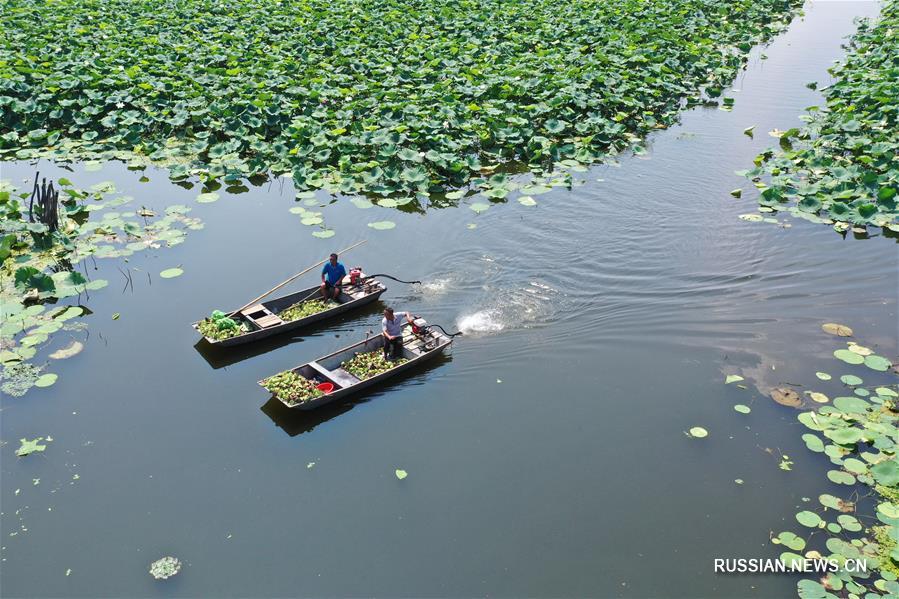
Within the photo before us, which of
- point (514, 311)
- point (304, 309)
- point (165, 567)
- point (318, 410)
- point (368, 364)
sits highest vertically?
point (514, 311)

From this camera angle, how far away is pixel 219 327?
11.3 m

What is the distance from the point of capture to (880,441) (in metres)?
8.91

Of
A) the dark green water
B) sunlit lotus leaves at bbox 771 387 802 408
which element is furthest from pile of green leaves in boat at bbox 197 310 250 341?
sunlit lotus leaves at bbox 771 387 802 408

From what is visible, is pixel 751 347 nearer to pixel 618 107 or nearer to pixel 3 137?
pixel 618 107

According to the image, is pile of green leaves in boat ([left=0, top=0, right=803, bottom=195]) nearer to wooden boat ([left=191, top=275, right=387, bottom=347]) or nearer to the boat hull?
wooden boat ([left=191, top=275, right=387, bottom=347])

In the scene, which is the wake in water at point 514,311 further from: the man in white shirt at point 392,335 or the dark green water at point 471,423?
the man in white shirt at point 392,335

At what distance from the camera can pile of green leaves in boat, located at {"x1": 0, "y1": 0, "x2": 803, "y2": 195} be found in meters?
17.6

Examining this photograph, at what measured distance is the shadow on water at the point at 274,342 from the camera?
11.3m

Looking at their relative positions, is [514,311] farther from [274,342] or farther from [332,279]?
[274,342]

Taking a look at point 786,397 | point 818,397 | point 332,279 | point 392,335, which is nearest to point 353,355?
point 392,335

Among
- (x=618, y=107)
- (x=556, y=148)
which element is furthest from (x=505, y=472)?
(x=618, y=107)

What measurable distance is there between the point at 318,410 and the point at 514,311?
12.6 ft

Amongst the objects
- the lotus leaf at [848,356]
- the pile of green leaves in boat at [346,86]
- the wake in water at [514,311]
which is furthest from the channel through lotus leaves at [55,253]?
the lotus leaf at [848,356]

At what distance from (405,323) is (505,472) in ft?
11.8
